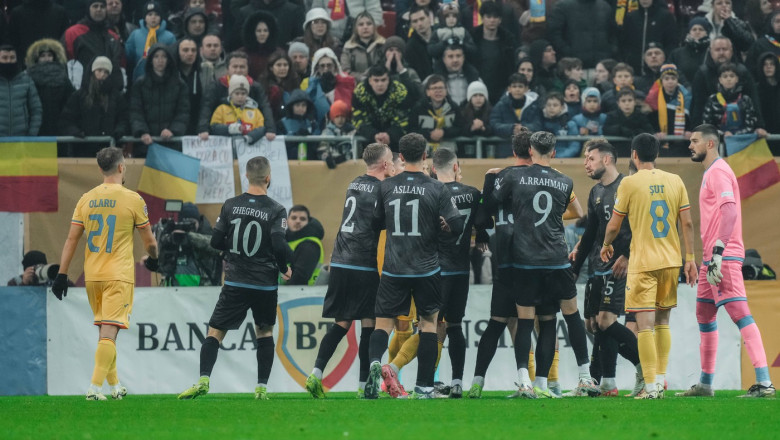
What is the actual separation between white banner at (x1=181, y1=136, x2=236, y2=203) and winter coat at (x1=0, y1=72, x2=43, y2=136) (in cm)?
208

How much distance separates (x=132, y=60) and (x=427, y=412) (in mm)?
10607

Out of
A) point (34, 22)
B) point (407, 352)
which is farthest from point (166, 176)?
point (407, 352)

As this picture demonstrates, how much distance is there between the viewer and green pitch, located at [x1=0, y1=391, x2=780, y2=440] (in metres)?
8.20

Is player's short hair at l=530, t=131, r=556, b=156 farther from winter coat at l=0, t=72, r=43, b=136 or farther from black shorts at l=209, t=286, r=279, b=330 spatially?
winter coat at l=0, t=72, r=43, b=136

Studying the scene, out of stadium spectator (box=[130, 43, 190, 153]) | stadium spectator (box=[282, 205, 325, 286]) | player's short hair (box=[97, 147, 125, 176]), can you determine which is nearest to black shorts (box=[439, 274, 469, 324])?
player's short hair (box=[97, 147, 125, 176])

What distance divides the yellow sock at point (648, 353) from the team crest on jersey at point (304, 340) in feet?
15.8

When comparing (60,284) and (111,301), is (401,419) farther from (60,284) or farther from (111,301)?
(60,284)

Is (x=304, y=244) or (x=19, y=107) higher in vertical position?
(x=19, y=107)

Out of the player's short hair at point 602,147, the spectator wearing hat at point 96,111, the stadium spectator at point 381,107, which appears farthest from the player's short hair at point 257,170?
the spectator wearing hat at point 96,111

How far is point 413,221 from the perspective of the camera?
11258 mm

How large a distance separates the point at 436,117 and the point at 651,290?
640 centimetres

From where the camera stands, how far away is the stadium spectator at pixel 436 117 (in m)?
16.8

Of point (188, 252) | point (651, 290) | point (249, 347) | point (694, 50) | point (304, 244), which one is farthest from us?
point (694, 50)

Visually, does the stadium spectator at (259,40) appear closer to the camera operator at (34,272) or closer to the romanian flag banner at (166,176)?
the romanian flag banner at (166,176)
